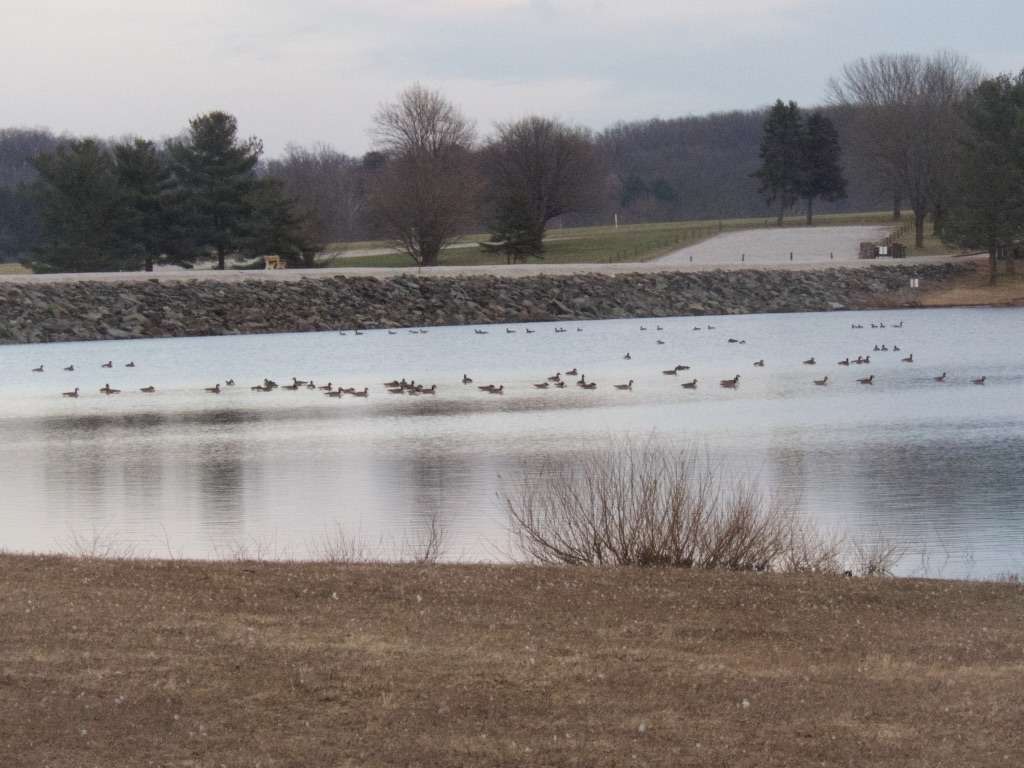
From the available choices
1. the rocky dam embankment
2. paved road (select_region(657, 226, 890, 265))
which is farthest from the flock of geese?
paved road (select_region(657, 226, 890, 265))

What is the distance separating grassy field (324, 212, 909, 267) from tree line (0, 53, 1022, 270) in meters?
2.10

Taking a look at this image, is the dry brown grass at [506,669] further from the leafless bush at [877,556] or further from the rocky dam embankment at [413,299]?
the rocky dam embankment at [413,299]

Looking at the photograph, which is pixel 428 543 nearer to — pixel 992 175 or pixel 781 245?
pixel 992 175

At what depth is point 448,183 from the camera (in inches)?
3425

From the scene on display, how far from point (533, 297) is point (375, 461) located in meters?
49.2

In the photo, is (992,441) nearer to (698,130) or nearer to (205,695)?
(205,695)

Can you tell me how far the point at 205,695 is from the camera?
855 cm

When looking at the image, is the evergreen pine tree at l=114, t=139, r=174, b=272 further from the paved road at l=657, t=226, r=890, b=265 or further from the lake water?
the paved road at l=657, t=226, r=890, b=265

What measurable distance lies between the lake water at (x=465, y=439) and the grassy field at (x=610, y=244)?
41624mm

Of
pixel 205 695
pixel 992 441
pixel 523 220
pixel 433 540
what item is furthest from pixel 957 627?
pixel 523 220

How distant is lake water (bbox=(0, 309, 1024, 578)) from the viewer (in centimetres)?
1709

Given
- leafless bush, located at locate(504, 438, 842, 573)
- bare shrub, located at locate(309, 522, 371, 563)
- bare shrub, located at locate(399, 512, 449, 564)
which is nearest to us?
leafless bush, located at locate(504, 438, 842, 573)

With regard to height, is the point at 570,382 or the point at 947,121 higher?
the point at 947,121

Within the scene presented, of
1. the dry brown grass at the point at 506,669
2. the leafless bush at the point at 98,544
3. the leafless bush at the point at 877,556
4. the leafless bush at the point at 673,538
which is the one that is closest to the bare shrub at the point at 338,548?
the leafless bush at the point at 673,538
